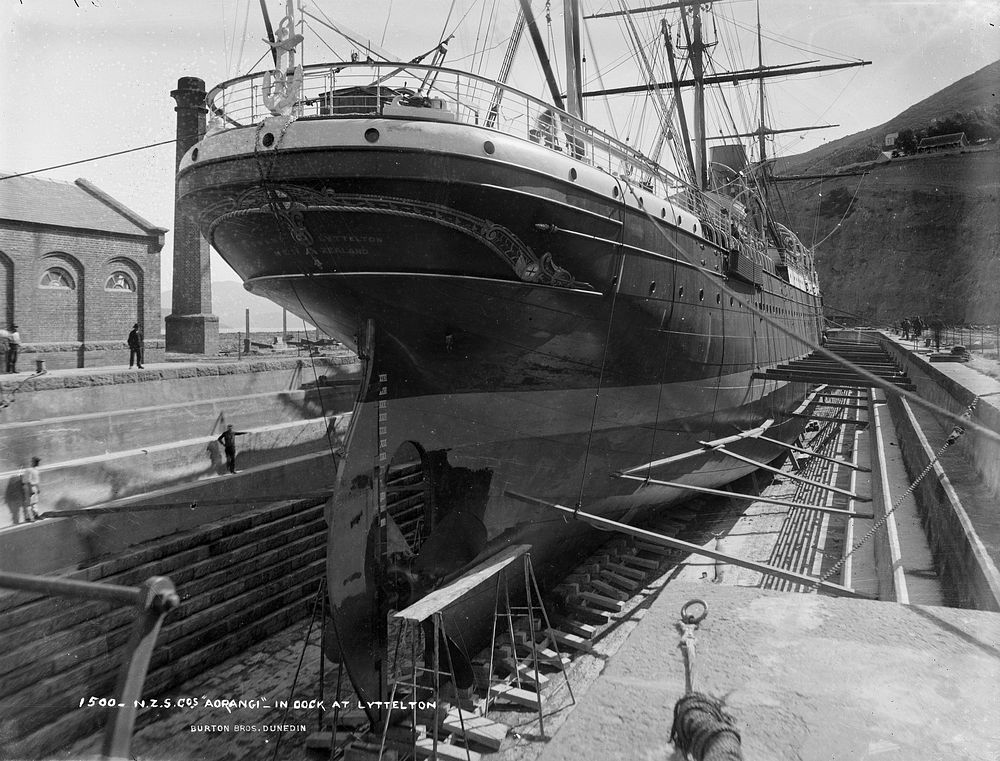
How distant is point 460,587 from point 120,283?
17.1m

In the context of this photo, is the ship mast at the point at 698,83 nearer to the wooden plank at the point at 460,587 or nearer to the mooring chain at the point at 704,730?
the wooden plank at the point at 460,587

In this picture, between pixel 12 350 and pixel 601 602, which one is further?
pixel 12 350

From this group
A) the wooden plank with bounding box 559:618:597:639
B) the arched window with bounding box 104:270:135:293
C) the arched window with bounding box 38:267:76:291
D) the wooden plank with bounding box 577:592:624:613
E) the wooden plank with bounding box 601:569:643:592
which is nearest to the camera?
the wooden plank with bounding box 559:618:597:639

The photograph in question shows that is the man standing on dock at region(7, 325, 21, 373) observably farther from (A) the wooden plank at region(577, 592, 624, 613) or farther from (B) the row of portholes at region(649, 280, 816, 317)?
(B) the row of portholes at region(649, 280, 816, 317)

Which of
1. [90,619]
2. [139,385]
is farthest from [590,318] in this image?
[139,385]

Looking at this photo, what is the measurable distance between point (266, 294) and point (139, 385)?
20.8 feet

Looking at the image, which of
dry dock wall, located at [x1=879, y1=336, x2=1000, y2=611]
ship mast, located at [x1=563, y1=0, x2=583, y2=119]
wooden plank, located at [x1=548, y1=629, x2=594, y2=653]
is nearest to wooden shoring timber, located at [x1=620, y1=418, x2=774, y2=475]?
wooden plank, located at [x1=548, y1=629, x2=594, y2=653]

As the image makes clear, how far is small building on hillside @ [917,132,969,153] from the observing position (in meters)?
65.9

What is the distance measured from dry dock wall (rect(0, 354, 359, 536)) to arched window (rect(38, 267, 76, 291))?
575cm

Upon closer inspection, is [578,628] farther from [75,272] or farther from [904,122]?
[904,122]

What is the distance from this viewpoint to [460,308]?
6.78 meters

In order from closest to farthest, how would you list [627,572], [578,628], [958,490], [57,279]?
1. [578,628]
2. [958,490]
3. [627,572]
4. [57,279]

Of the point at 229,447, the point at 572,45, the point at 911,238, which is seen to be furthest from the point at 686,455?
the point at 911,238

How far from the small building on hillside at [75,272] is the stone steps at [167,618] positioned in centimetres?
907
